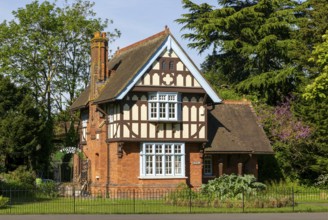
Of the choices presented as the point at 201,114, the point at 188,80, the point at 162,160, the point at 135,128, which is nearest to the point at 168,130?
the point at 162,160

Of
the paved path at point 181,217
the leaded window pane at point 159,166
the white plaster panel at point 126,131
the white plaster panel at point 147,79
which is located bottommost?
the paved path at point 181,217

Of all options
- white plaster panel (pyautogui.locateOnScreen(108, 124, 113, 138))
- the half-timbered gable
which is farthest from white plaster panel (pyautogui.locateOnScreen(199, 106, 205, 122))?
white plaster panel (pyautogui.locateOnScreen(108, 124, 113, 138))

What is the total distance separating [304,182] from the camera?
4466cm

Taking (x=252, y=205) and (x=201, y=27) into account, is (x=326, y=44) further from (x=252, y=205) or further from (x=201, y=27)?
(x=201, y=27)

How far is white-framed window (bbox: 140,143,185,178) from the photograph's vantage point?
35822mm

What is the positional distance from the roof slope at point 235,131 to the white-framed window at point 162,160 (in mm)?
2560

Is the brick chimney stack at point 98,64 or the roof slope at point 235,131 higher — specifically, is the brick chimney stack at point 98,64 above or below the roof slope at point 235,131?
above

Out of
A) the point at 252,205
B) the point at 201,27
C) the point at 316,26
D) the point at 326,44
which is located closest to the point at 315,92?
the point at 326,44

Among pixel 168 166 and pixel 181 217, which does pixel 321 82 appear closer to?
pixel 181 217

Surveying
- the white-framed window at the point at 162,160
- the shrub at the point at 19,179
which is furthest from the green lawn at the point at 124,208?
the shrub at the point at 19,179

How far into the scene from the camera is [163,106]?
36.2 metres

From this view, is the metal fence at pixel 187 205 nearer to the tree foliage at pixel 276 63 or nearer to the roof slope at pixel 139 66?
the roof slope at pixel 139 66

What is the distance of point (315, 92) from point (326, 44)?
76.7 inches

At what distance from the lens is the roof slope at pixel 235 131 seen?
39344 millimetres
